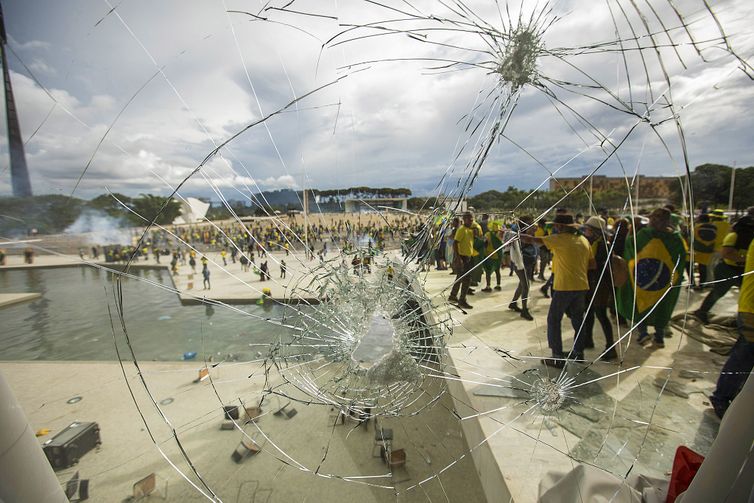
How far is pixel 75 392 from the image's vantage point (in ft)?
15.0

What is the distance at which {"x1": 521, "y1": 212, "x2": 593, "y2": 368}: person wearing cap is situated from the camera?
9.66ft

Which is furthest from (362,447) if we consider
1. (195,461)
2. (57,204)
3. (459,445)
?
(57,204)

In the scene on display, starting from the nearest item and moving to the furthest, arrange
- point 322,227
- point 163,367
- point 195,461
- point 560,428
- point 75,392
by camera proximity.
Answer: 1. point 560,428
2. point 195,461
3. point 322,227
4. point 75,392
5. point 163,367

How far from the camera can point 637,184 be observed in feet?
6.27

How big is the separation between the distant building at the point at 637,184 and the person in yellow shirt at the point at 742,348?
2.10ft

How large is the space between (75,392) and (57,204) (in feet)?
15.2

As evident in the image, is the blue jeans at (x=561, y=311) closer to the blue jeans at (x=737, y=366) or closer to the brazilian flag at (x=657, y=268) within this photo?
the brazilian flag at (x=657, y=268)

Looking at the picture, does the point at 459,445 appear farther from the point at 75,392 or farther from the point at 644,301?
the point at 75,392

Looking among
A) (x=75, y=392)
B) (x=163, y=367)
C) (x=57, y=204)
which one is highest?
(x=57, y=204)

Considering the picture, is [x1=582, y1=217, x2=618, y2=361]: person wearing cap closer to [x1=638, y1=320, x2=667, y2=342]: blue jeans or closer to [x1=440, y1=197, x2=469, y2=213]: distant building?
[x1=638, y1=320, x2=667, y2=342]: blue jeans

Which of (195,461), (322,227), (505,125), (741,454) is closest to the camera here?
(741,454)

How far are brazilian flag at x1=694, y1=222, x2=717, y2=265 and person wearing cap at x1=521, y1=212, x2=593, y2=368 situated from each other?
1.43 meters

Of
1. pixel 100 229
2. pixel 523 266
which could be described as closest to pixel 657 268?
pixel 523 266

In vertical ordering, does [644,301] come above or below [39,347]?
above
